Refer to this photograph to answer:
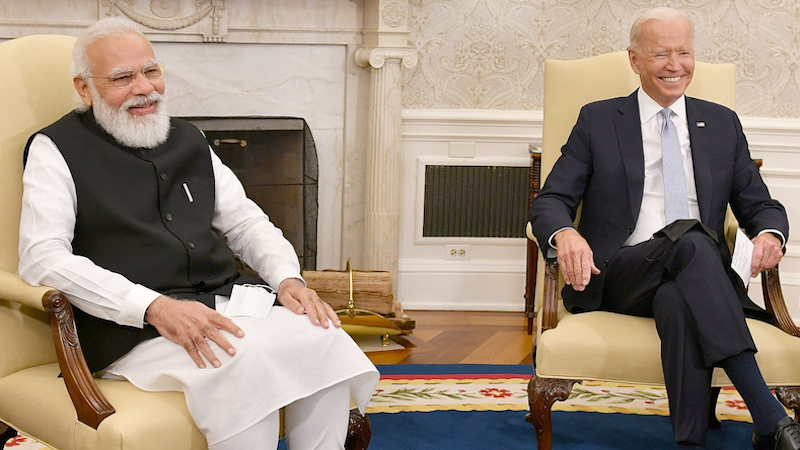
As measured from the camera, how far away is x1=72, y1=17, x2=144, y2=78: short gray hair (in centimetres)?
217

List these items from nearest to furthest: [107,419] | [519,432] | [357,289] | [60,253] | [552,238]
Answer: [107,419]
[60,253]
[552,238]
[519,432]
[357,289]

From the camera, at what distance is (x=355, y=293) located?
3770 millimetres

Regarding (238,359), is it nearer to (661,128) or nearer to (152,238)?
(152,238)

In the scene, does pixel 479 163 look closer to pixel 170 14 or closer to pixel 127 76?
pixel 170 14

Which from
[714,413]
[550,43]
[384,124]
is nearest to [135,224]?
[714,413]

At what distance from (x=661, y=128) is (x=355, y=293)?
4.97 ft

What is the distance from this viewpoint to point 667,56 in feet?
8.95

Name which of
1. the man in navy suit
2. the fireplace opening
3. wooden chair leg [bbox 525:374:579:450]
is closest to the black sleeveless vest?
wooden chair leg [bbox 525:374:579:450]

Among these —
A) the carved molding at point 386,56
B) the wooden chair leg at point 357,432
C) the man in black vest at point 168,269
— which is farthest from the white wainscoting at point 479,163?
the wooden chair leg at point 357,432

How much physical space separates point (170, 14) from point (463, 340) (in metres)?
1.94

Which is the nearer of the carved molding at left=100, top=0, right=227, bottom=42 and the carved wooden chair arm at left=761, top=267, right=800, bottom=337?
the carved wooden chair arm at left=761, top=267, right=800, bottom=337

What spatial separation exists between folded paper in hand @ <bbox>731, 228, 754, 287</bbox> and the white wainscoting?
75.0 inches

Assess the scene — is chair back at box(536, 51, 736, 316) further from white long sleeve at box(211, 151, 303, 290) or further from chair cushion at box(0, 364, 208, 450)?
chair cushion at box(0, 364, 208, 450)

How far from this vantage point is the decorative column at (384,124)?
406 cm
